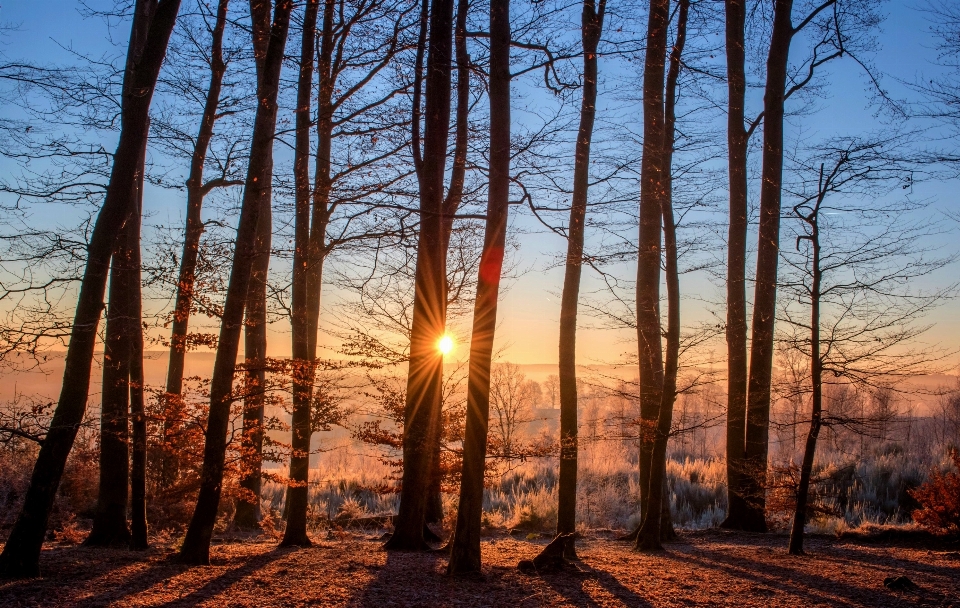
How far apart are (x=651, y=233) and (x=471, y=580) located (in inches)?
244

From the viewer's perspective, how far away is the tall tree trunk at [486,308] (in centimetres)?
676

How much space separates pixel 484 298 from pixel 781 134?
8.26 meters

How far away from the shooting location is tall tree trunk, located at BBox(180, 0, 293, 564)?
741 cm

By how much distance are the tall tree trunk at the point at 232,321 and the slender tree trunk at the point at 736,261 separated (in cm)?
829

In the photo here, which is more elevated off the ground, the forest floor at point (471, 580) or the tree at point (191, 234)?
the tree at point (191, 234)

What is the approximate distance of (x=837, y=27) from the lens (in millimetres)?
10898

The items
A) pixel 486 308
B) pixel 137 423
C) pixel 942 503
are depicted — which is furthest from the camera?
pixel 942 503

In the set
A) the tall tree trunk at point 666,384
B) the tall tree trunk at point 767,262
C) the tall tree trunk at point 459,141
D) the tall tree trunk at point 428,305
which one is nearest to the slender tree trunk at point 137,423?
the tall tree trunk at point 428,305

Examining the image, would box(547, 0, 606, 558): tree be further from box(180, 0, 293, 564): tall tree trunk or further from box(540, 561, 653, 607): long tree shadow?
box(180, 0, 293, 564): tall tree trunk

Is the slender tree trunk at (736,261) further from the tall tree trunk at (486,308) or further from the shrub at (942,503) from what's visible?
the tall tree trunk at (486,308)

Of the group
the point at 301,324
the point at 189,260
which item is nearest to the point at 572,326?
the point at 301,324

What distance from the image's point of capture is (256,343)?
12688mm

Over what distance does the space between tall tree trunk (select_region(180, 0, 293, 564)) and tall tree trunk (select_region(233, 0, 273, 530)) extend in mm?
168

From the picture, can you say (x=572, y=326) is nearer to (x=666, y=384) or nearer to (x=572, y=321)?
(x=572, y=321)
